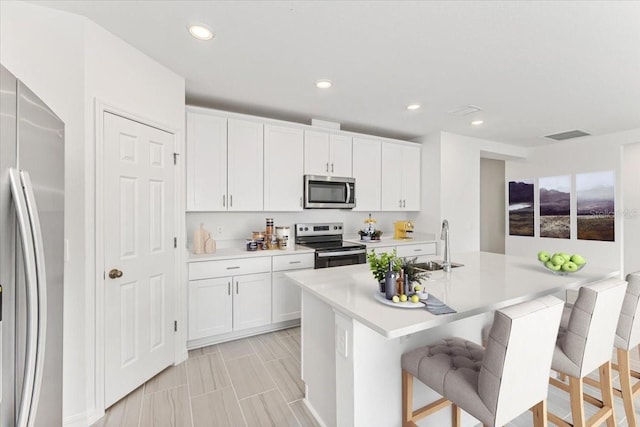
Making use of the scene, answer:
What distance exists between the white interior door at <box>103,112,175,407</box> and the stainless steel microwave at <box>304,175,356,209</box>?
1593mm

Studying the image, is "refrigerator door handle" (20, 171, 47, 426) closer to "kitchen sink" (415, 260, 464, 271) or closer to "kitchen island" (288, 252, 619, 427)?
"kitchen island" (288, 252, 619, 427)

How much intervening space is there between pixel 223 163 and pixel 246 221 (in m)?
0.83

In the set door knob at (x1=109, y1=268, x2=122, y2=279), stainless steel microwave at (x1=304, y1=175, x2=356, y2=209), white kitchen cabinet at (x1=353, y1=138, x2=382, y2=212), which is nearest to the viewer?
door knob at (x1=109, y1=268, x2=122, y2=279)

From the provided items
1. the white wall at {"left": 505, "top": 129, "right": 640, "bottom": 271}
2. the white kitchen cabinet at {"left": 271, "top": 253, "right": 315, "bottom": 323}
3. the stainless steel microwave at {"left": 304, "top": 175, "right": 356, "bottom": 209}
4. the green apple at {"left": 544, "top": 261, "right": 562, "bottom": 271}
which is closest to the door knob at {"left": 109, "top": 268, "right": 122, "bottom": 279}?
the white kitchen cabinet at {"left": 271, "top": 253, "right": 315, "bottom": 323}

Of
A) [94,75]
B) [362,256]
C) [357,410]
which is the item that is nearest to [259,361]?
[357,410]

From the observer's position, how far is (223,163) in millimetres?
3041

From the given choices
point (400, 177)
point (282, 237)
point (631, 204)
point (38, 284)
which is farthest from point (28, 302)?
point (631, 204)

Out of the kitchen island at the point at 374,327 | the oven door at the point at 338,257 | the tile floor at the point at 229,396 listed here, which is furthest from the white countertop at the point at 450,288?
the oven door at the point at 338,257

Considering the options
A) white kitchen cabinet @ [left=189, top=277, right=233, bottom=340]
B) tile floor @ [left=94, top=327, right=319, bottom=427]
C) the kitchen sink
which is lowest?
tile floor @ [left=94, top=327, right=319, bottom=427]

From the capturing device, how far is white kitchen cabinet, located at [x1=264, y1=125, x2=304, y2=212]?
330cm

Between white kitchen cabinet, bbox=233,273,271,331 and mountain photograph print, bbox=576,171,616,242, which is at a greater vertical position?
mountain photograph print, bbox=576,171,616,242

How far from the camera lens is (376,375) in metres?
1.45

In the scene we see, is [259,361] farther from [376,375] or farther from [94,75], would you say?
[94,75]

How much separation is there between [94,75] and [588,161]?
21.1ft
